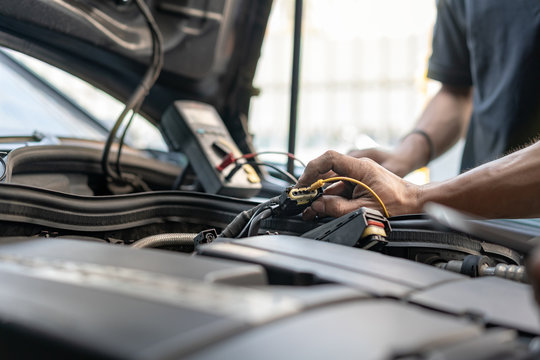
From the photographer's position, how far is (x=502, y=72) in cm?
153

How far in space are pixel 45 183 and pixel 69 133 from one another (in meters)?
0.30

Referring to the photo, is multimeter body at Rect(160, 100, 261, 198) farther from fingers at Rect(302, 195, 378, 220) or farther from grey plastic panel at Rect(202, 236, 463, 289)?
grey plastic panel at Rect(202, 236, 463, 289)

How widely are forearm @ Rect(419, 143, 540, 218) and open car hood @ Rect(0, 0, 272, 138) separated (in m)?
0.78

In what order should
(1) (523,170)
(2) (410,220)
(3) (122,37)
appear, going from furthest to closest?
(3) (122,37)
(1) (523,170)
(2) (410,220)

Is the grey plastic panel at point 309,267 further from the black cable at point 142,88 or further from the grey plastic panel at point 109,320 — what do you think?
the black cable at point 142,88

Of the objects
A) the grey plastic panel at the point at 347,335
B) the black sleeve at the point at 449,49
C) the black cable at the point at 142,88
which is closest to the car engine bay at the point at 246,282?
the grey plastic panel at the point at 347,335

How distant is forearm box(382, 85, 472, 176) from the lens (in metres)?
1.72

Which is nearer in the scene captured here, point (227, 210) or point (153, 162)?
point (227, 210)

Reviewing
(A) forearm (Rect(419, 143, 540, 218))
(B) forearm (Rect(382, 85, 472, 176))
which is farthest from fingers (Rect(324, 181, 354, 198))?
(B) forearm (Rect(382, 85, 472, 176))

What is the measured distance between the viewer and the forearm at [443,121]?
5.65 ft

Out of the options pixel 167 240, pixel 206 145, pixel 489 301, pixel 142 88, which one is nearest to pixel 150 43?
pixel 142 88

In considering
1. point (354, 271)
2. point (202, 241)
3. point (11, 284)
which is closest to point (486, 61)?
point (202, 241)

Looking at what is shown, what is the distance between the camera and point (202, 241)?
846mm

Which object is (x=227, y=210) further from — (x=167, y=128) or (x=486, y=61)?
(x=486, y=61)
